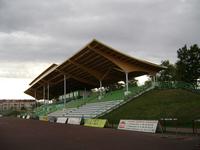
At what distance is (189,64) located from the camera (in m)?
75.1

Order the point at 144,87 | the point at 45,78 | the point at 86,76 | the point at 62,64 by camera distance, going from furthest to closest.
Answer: the point at 45,78 < the point at 86,76 < the point at 62,64 < the point at 144,87

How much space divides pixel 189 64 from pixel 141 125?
164ft

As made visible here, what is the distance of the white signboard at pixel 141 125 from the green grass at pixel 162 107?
4.28 m

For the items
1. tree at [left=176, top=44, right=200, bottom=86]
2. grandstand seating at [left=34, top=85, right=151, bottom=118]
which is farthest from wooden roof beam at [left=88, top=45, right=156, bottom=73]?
tree at [left=176, top=44, right=200, bottom=86]

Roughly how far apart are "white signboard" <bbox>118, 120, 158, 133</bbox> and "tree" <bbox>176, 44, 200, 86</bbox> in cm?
4545

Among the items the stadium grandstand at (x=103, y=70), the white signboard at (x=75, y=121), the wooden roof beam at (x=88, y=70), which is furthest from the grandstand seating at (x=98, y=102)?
the wooden roof beam at (x=88, y=70)

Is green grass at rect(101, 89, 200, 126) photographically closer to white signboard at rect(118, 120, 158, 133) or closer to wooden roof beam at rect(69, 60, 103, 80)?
white signboard at rect(118, 120, 158, 133)

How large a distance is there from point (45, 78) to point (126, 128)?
59.3 meters

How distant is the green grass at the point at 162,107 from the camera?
1355 inches

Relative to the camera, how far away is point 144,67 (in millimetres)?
56406

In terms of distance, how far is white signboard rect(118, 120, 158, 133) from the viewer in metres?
26.4

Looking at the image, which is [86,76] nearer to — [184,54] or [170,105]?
[184,54]

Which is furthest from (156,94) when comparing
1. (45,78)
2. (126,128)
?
(45,78)

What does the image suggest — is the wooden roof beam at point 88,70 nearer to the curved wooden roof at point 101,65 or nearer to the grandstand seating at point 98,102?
the curved wooden roof at point 101,65
